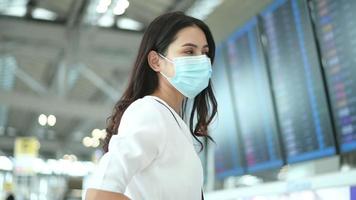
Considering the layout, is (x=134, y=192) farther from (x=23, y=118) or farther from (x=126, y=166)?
(x=23, y=118)

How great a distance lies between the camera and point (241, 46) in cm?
480

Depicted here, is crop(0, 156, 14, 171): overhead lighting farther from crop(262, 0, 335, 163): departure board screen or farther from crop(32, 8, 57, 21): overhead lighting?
crop(262, 0, 335, 163): departure board screen

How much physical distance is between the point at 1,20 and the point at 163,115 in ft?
30.2

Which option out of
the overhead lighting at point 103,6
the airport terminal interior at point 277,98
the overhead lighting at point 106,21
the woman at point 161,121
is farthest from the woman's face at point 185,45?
the overhead lighting at point 106,21

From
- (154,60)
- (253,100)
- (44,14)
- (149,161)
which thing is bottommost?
(149,161)

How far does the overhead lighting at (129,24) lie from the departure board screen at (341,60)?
23.2 feet

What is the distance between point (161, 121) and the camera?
1.40 metres

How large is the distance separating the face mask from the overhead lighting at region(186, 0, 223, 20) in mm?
3909

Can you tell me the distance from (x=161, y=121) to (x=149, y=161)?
117 millimetres

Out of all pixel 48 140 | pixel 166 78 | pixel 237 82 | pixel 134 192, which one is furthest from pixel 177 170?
pixel 48 140

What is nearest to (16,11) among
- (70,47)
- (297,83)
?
(70,47)

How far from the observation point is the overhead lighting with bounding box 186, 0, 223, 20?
5613 mm

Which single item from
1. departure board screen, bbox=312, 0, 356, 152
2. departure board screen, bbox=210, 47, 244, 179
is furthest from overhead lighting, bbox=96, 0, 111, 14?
departure board screen, bbox=312, 0, 356, 152

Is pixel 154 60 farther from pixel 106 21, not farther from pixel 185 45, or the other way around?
pixel 106 21
